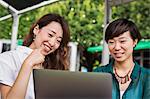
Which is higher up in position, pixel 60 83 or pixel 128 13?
pixel 128 13

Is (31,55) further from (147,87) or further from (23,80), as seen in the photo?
(147,87)

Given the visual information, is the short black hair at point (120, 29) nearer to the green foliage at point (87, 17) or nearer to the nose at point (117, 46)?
the nose at point (117, 46)

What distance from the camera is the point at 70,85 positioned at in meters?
1.16

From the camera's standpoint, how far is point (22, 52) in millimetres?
1604

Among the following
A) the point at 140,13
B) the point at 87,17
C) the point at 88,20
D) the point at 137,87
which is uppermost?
the point at 140,13

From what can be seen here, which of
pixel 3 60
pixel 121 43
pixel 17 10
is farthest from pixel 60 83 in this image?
pixel 17 10

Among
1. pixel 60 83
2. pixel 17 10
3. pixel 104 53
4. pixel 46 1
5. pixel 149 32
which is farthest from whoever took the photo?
pixel 149 32

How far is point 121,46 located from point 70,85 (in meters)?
0.67

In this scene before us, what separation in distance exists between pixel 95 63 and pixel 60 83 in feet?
37.7

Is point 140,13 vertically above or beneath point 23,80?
above

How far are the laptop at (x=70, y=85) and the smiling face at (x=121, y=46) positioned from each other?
0.58m

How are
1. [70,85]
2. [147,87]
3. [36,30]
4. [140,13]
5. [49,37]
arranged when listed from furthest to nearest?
[140,13]
[147,87]
[36,30]
[49,37]
[70,85]

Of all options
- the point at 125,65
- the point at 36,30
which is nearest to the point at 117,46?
the point at 125,65

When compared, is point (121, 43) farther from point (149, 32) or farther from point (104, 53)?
point (149, 32)
